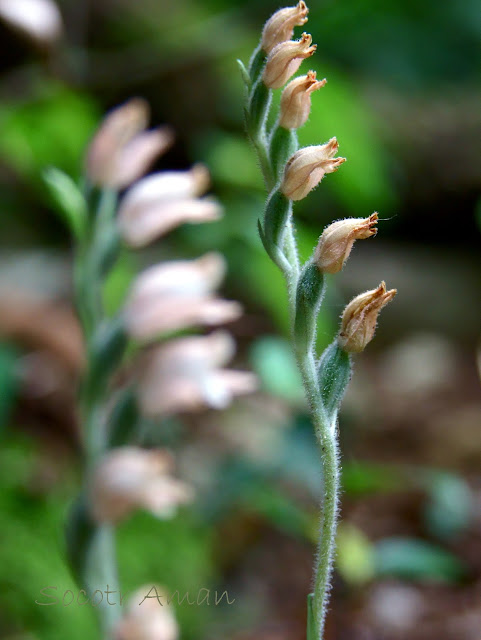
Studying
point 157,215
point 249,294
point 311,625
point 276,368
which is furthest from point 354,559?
point 249,294

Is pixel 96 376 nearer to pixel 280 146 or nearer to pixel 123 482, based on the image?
pixel 123 482

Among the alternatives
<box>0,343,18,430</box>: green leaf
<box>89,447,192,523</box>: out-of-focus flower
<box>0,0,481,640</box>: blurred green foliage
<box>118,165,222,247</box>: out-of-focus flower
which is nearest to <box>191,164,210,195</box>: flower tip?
<box>118,165,222,247</box>: out-of-focus flower

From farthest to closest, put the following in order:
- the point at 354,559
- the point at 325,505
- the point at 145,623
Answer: the point at 354,559
the point at 145,623
the point at 325,505

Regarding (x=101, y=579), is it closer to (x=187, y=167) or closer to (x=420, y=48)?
(x=420, y=48)

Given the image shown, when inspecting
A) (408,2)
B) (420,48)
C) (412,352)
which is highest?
(420,48)

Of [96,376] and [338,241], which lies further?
[96,376]

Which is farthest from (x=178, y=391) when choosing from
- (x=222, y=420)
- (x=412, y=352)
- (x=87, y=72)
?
(x=412, y=352)

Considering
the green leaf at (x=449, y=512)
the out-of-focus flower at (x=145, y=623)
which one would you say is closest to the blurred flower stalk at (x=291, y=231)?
the out-of-focus flower at (x=145, y=623)
